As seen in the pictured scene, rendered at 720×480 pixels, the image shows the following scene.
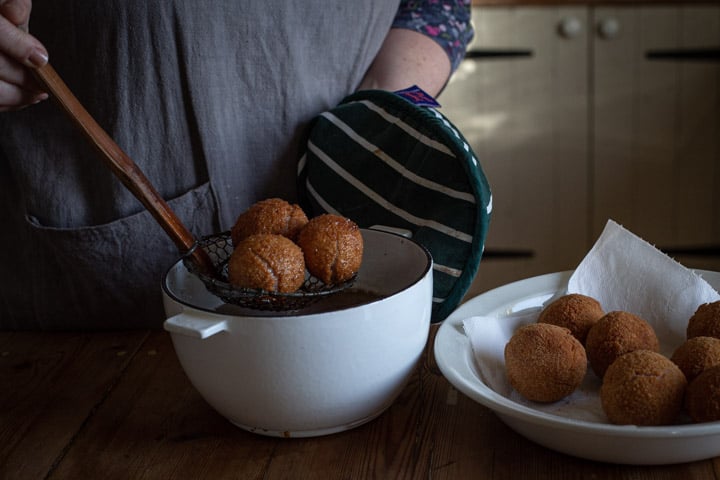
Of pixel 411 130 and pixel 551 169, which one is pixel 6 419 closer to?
pixel 411 130

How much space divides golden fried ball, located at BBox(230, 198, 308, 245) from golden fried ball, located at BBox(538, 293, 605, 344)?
0.22m

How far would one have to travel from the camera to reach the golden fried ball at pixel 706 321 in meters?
0.63

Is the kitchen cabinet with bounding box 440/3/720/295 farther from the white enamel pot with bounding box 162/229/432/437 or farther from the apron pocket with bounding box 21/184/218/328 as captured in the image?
the white enamel pot with bounding box 162/229/432/437

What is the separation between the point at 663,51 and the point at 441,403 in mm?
1582

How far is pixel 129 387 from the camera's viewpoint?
2.41ft

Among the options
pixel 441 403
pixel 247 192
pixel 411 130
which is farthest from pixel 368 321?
pixel 247 192

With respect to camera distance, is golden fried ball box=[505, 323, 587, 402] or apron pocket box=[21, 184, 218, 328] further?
apron pocket box=[21, 184, 218, 328]

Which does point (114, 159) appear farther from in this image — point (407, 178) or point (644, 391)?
point (644, 391)

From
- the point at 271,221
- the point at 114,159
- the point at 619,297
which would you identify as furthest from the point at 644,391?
the point at 114,159

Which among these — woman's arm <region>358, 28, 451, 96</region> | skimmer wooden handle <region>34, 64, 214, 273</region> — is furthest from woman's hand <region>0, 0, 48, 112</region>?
woman's arm <region>358, 28, 451, 96</region>

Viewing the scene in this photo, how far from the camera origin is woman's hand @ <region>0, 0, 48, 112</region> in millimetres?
654

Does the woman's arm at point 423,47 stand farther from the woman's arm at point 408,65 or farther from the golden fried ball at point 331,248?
the golden fried ball at point 331,248

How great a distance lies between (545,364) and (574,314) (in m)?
0.09

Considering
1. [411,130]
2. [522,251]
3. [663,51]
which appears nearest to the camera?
[411,130]
